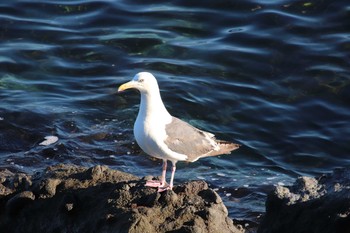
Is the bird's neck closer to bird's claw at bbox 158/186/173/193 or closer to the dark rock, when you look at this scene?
bird's claw at bbox 158/186/173/193

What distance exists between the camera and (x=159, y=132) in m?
5.91

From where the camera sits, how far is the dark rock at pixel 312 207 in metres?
4.99

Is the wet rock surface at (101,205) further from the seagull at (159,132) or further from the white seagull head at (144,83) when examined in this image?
the white seagull head at (144,83)

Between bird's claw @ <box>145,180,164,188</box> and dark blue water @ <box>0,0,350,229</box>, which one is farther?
dark blue water @ <box>0,0,350,229</box>

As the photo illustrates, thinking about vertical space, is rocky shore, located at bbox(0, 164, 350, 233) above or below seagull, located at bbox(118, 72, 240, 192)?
below

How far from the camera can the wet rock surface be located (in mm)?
5055

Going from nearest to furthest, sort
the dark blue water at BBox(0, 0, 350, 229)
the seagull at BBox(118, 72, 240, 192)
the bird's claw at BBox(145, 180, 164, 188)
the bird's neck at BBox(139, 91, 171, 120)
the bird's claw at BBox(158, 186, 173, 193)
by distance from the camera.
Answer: the bird's claw at BBox(158, 186, 173, 193), the bird's claw at BBox(145, 180, 164, 188), the seagull at BBox(118, 72, 240, 192), the bird's neck at BBox(139, 91, 171, 120), the dark blue water at BBox(0, 0, 350, 229)

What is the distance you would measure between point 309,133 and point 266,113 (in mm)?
681

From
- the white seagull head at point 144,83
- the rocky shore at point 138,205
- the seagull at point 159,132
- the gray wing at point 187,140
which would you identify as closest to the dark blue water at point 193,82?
the gray wing at point 187,140

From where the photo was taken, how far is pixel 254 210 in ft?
24.9

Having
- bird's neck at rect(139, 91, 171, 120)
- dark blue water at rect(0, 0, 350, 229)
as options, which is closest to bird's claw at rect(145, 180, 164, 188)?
bird's neck at rect(139, 91, 171, 120)

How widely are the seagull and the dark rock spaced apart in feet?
2.57

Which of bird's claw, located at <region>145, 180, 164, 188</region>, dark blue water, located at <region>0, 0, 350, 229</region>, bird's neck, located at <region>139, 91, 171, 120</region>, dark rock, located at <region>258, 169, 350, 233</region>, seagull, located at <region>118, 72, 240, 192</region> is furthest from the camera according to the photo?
dark blue water, located at <region>0, 0, 350, 229</region>

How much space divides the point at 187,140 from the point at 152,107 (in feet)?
1.47
